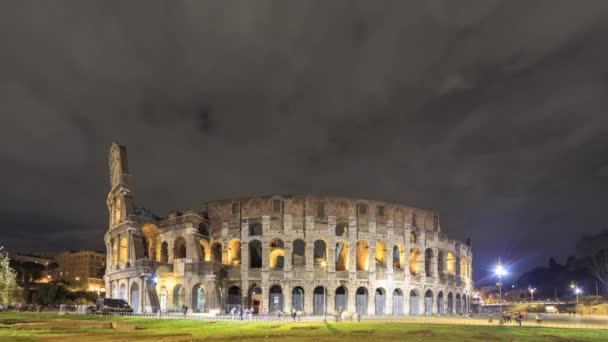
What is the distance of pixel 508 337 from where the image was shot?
27188 mm

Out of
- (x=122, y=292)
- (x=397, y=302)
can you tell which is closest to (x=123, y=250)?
(x=122, y=292)

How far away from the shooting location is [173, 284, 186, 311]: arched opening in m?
56.8

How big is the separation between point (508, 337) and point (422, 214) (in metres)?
41.6

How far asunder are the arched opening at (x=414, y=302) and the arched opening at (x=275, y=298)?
55.2ft

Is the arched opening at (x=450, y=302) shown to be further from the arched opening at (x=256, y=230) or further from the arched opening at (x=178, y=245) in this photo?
the arched opening at (x=178, y=245)

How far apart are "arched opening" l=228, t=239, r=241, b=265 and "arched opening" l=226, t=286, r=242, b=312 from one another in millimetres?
2991

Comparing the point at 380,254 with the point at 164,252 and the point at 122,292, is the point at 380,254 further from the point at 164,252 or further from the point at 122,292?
the point at 122,292

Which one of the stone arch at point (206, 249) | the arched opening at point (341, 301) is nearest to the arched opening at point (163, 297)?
the stone arch at point (206, 249)

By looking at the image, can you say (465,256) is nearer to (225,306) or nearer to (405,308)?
(405,308)

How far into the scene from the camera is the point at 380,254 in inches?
2635

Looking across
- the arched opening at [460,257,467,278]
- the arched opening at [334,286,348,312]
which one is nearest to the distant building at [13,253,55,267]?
the arched opening at [460,257,467,278]

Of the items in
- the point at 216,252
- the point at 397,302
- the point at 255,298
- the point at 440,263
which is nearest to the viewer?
the point at 255,298

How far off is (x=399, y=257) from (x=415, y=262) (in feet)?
8.70

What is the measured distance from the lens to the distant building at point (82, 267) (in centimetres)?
16888
